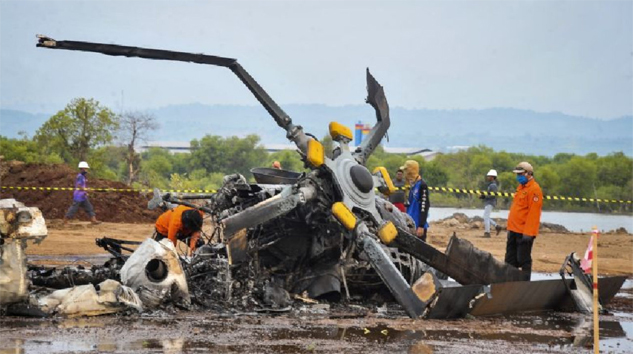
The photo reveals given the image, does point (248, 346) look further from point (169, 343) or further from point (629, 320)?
point (629, 320)

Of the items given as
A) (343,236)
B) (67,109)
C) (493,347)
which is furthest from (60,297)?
(67,109)

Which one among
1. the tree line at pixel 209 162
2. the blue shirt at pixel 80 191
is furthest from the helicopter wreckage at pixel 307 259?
the tree line at pixel 209 162

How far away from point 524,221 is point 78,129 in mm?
29846

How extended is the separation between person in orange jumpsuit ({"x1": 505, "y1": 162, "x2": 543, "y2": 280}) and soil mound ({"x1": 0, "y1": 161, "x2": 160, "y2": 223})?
16.9 metres

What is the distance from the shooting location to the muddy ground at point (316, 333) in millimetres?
9945

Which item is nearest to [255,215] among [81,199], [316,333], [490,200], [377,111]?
[316,333]

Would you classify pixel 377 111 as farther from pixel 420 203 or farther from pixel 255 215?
pixel 255 215

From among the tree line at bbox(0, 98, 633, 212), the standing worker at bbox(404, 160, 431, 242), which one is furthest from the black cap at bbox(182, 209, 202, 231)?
the tree line at bbox(0, 98, 633, 212)

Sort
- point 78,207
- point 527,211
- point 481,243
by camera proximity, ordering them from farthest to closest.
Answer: point 78,207 < point 481,243 < point 527,211

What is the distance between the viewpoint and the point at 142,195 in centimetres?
3278

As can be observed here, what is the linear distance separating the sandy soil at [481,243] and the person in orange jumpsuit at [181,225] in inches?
242

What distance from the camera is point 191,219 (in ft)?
45.0

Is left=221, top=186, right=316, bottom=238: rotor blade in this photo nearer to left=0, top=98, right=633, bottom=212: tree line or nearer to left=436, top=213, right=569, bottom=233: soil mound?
left=436, top=213, right=569, bottom=233: soil mound

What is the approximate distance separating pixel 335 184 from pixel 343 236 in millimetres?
803
